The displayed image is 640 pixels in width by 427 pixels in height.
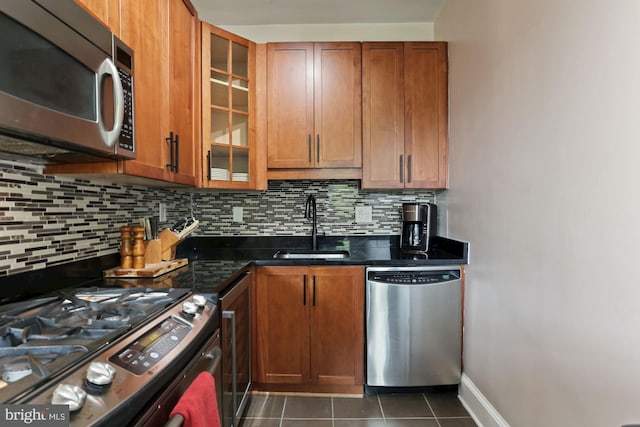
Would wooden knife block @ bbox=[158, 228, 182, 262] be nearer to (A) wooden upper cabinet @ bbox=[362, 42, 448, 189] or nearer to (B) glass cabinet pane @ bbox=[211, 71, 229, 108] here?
Result: (B) glass cabinet pane @ bbox=[211, 71, 229, 108]

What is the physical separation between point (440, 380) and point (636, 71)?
1.80 meters

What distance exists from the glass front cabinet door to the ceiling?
1.18ft

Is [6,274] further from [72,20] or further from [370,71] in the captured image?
[370,71]

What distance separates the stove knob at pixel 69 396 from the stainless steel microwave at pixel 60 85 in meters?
0.58

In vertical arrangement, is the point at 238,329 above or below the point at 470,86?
below

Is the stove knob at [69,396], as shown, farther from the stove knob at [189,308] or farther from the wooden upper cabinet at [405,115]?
the wooden upper cabinet at [405,115]

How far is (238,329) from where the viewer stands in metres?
1.67

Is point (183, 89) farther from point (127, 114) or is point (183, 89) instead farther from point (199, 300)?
point (199, 300)

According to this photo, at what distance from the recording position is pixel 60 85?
0.86 metres

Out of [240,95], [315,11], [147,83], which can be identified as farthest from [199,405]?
[315,11]

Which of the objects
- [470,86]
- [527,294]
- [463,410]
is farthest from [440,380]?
[470,86]

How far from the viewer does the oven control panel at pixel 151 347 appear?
76cm

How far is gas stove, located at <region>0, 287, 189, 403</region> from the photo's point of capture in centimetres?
63

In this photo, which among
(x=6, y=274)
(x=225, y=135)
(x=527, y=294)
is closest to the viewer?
(x=6, y=274)
